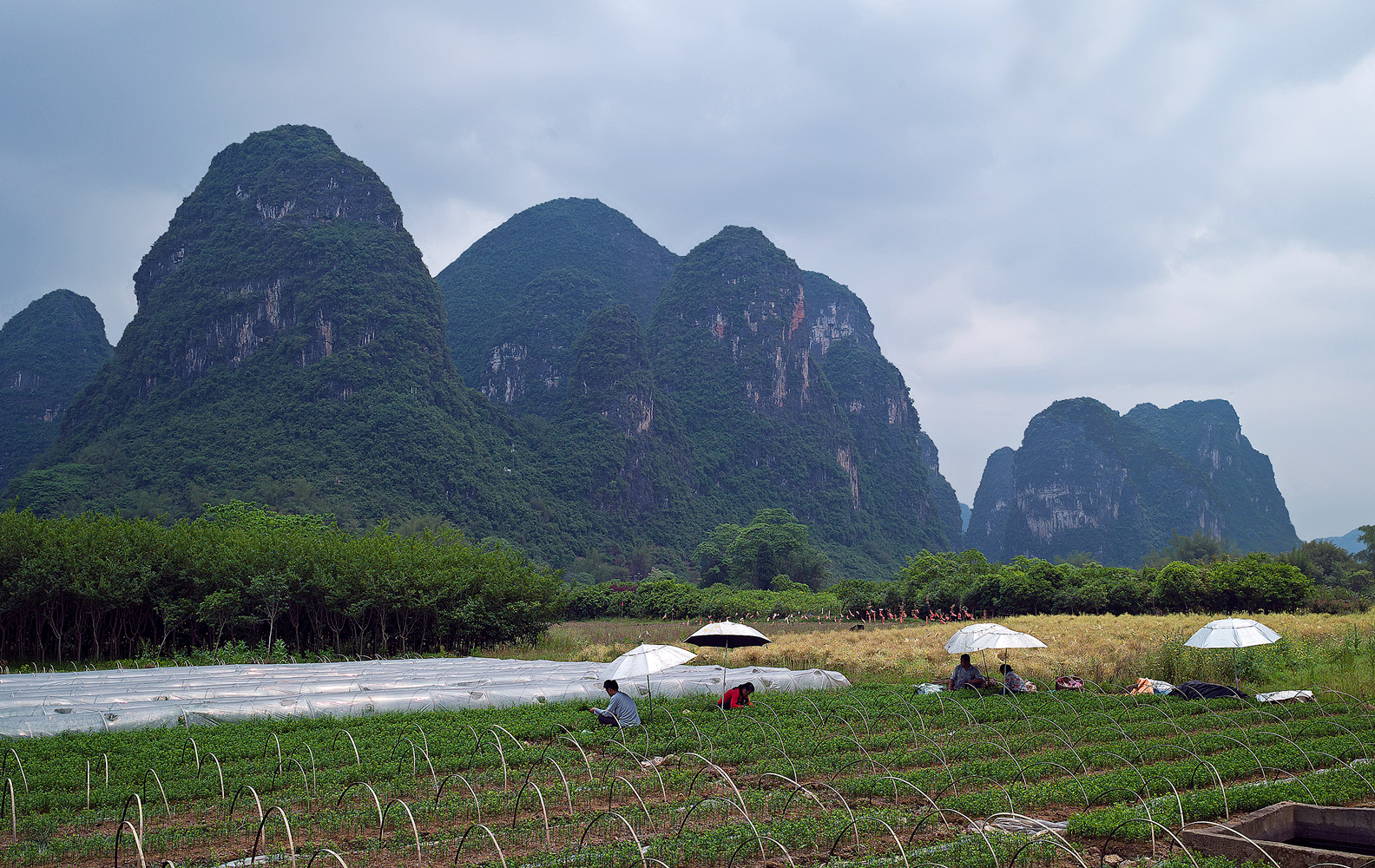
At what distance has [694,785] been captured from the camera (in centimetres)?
968

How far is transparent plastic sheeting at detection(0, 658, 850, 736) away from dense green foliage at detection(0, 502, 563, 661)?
478 cm

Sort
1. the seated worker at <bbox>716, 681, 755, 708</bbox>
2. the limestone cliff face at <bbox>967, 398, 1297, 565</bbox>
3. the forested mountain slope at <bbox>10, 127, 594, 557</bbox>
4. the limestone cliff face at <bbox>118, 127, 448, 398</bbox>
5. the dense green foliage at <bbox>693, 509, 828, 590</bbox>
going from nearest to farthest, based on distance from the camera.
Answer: the seated worker at <bbox>716, 681, 755, 708</bbox>
the dense green foliage at <bbox>693, 509, 828, 590</bbox>
the forested mountain slope at <bbox>10, 127, 594, 557</bbox>
the limestone cliff face at <bbox>118, 127, 448, 398</bbox>
the limestone cliff face at <bbox>967, 398, 1297, 565</bbox>

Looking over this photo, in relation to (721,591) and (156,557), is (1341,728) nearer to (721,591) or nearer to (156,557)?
(156,557)

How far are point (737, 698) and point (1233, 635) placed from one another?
9.27 metres

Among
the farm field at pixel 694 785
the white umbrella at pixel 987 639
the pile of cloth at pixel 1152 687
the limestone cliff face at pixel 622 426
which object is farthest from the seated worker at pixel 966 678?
the limestone cliff face at pixel 622 426

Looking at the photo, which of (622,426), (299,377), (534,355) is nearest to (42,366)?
(299,377)

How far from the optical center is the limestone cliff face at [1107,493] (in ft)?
517

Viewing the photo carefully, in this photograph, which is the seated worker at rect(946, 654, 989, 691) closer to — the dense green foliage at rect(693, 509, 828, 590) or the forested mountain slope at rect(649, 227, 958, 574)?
the dense green foliage at rect(693, 509, 828, 590)

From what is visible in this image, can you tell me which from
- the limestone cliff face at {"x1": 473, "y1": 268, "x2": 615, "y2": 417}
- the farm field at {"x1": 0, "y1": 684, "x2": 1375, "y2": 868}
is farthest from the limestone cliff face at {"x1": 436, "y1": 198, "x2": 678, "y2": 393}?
the farm field at {"x1": 0, "y1": 684, "x2": 1375, "y2": 868}

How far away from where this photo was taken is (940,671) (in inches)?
828

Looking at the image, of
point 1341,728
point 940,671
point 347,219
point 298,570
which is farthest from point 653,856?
point 347,219

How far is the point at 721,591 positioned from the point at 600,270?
14726 cm

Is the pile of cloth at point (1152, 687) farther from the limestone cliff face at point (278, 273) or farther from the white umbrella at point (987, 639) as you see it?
the limestone cliff face at point (278, 273)

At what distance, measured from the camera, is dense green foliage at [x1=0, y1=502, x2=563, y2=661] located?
23.2 metres
